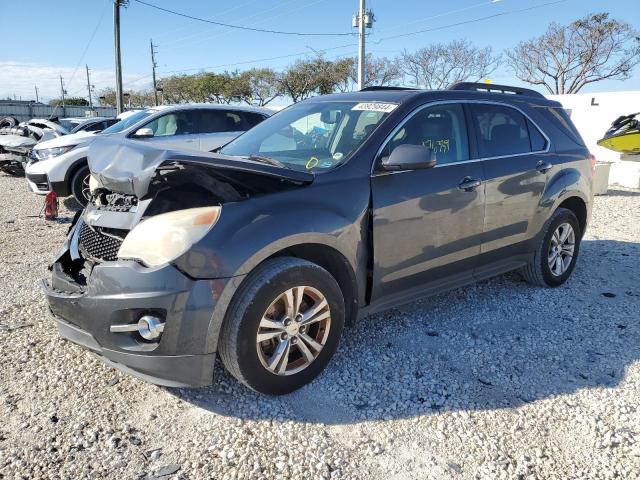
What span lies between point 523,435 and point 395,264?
1245mm

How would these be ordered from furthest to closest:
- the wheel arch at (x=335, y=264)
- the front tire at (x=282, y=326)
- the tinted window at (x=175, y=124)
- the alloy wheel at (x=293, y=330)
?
the tinted window at (x=175, y=124) → the wheel arch at (x=335, y=264) → the alloy wheel at (x=293, y=330) → the front tire at (x=282, y=326)

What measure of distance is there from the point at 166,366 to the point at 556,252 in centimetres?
379

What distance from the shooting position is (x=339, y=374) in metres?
3.21

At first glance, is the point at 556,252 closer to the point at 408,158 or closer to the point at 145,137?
the point at 408,158

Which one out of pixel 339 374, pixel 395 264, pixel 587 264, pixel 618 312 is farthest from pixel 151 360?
pixel 587 264

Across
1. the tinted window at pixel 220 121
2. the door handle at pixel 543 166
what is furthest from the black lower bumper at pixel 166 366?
the tinted window at pixel 220 121

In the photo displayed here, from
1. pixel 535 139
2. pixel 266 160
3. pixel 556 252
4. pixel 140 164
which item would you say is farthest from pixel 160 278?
pixel 556 252

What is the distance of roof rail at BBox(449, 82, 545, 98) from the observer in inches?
165

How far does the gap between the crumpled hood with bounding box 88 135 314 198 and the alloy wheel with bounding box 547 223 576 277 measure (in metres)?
2.88

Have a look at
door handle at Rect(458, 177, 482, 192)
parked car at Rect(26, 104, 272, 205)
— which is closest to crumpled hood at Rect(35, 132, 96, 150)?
parked car at Rect(26, 104, 272, 205)

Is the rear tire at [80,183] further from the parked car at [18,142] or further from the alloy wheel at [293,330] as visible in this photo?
the alloy wheel at [293,330]

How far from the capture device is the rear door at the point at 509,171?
3.98m

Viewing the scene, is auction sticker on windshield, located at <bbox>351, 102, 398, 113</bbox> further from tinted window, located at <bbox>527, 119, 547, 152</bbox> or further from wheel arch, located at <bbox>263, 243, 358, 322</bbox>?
tinted window, located at <bbox>527, 119, 547, 152</bbox>

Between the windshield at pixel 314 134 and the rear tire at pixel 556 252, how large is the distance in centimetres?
213
